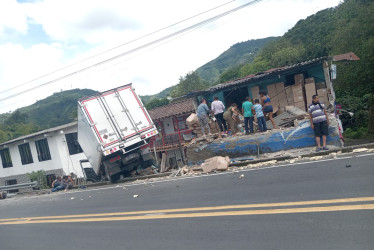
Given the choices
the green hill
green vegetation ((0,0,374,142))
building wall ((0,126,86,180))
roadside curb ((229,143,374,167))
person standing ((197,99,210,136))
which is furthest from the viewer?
the green hill

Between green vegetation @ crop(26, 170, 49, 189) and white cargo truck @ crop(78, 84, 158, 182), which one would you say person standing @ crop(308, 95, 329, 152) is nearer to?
white cargo truck @ crop(78, 84, 158, 182)

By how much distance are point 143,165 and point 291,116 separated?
23.4 feet

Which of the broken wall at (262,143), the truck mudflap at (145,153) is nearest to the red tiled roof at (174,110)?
the truck mudflap at (145,153)

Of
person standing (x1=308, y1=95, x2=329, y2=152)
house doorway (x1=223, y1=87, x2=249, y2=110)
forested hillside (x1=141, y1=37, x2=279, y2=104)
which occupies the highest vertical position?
forested hillside (x1=141, y1=37, x2=279, y2=104)

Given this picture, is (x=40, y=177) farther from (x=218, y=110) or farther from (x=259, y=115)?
(x=259, y=115)

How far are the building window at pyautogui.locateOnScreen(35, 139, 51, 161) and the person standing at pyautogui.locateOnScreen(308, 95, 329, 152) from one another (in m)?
21.5

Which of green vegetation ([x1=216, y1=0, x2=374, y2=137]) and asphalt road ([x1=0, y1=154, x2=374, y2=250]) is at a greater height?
green vegetation ([x1=216, y1=0, x2=374, y2=137])

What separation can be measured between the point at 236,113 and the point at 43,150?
18.4 metres

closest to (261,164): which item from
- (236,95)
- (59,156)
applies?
(236,95)

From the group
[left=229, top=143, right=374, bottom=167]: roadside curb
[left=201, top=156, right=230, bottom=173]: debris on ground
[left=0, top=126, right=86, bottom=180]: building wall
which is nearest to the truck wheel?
[left=201, top=156, right=230, bottom=173]: debris on ground

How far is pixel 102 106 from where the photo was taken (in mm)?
12938

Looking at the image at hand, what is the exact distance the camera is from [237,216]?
520 cm

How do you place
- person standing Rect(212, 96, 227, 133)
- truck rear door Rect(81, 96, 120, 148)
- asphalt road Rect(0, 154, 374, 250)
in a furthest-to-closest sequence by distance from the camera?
person standing Rect(212, 96, 227, 133)
truck rear door Rect(81, 96, 120, 148)
asphalt road Rect(0, 154, 374, 250)

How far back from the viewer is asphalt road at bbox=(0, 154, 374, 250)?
407 cm
